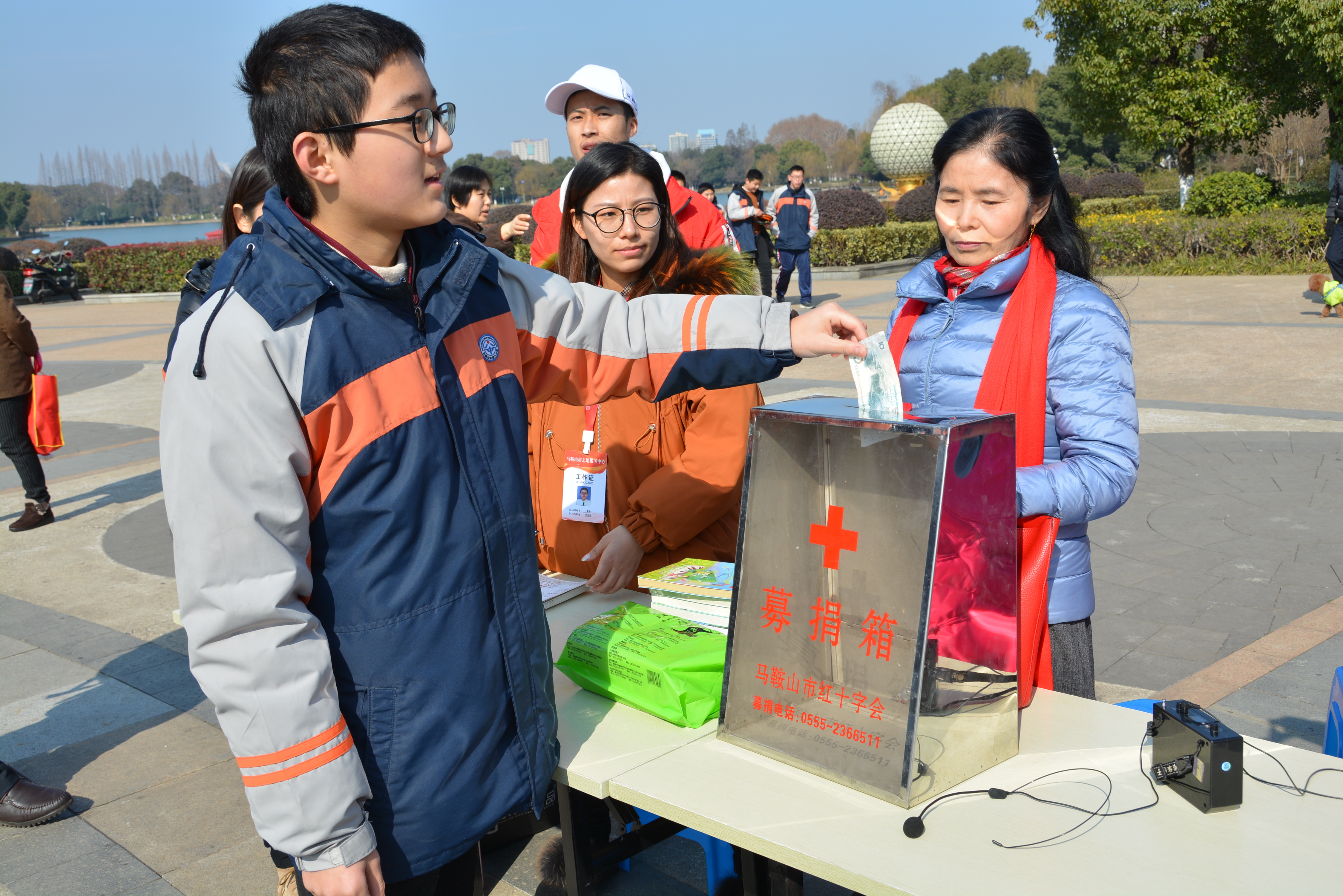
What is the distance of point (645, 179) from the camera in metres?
2.74

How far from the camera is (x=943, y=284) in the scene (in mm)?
2174

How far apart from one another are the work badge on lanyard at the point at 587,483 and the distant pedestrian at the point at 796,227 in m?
11.2

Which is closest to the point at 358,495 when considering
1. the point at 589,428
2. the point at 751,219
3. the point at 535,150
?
the point at 589,428

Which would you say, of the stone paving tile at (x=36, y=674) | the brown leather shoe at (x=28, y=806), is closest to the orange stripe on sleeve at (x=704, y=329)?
the brown leather shoe at (x=28, y=806)

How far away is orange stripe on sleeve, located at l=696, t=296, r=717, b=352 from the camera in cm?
183

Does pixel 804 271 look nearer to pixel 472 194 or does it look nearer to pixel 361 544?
pixel 472 194

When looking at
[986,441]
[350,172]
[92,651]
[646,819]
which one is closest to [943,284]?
[986,441]

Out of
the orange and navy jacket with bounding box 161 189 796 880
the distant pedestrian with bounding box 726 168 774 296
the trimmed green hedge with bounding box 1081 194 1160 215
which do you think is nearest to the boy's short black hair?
the orange and navy jacket with bounding box 161 189 796 880

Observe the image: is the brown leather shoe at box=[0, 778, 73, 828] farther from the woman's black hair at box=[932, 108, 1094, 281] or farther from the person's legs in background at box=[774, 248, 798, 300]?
the person's legs in background at box=[774, 248, 798, 300]

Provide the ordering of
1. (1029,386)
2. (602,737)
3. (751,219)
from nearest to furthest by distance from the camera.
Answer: (602,737)
(1029,386)
(751,219)

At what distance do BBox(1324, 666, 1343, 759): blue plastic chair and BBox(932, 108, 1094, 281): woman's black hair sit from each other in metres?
0.93

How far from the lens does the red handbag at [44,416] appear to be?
20.1 feet

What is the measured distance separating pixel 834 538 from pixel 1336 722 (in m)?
1.19

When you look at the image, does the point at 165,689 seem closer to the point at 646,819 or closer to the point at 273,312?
the point at 646,819
